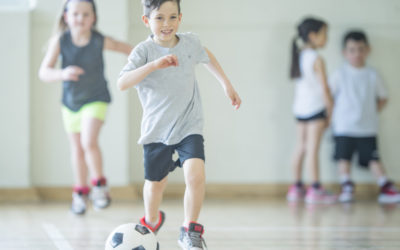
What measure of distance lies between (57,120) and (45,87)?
236mm

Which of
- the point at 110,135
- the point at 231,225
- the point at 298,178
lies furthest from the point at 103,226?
the point at 298,178

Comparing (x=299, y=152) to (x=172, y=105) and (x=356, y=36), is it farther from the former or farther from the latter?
(x=172, y=105)

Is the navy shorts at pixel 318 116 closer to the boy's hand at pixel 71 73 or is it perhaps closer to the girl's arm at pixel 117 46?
the girl's arm at pixel 117 46

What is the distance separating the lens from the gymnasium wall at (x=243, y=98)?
4.39 m

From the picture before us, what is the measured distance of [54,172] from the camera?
14.5 ft

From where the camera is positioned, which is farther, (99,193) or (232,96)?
(99,193)

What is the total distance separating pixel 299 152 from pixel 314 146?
13cm

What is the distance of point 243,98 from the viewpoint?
4.61m

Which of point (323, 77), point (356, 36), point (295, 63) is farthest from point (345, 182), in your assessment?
point (356, 36)

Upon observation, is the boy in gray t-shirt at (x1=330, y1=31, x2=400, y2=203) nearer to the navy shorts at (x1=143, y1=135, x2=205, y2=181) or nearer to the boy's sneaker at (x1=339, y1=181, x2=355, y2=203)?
the boy's sneaker at (x1=339, y1=181, x2=355, y2=203)

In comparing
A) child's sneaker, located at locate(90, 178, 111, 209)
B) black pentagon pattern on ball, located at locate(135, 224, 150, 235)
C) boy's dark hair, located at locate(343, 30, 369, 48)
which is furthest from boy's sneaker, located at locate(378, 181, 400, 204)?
black pentagon pattern on ball, located at locate(135, 224, 150, 235)

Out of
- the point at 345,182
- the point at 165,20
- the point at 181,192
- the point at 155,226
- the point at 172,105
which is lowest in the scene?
the point at 181,192

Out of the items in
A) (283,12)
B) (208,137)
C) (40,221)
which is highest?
(283,12)

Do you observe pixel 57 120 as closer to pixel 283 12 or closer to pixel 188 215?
pixel 283 12
